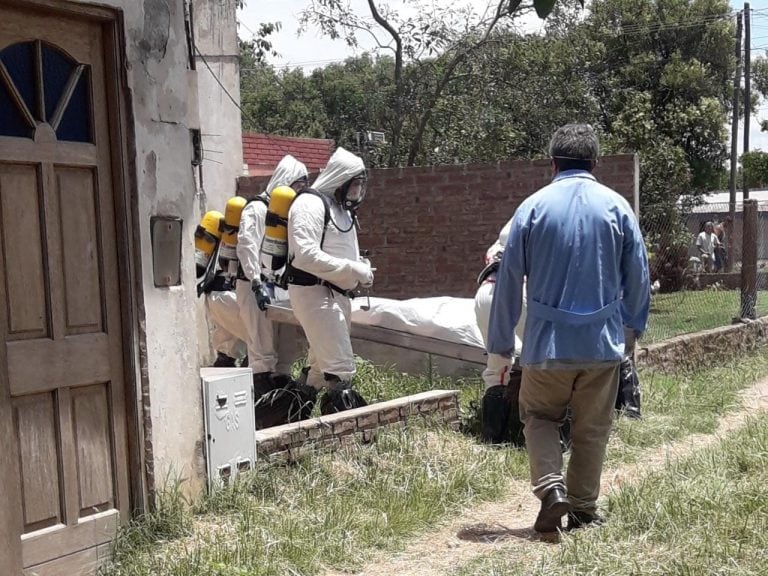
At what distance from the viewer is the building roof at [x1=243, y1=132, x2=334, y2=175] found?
56.7 feet

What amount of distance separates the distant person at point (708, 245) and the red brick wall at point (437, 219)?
30.8 feet

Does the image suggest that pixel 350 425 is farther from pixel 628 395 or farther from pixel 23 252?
pixel 23 252

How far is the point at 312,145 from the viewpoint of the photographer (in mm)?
19078

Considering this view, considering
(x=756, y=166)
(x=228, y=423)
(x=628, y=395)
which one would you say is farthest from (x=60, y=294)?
(x=756, y=166)

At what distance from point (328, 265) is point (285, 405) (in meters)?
1.27

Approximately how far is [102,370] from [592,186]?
8.12ft

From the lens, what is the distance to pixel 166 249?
482 cm

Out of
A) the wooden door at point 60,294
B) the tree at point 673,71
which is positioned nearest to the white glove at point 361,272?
the wooden door at point 60,294

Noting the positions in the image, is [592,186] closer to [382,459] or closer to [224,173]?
[382,459]

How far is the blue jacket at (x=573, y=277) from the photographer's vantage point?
4785 mm

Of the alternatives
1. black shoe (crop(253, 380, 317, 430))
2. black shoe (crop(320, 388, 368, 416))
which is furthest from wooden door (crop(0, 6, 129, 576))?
black shoe (crop(253, 380, 317, 430))

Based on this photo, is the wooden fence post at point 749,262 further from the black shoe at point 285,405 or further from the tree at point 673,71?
the tree at point 673,71

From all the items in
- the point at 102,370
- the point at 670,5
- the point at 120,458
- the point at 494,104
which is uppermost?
the point at 670,5

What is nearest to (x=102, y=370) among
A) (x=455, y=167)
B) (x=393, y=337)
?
(x=393, y=337)
